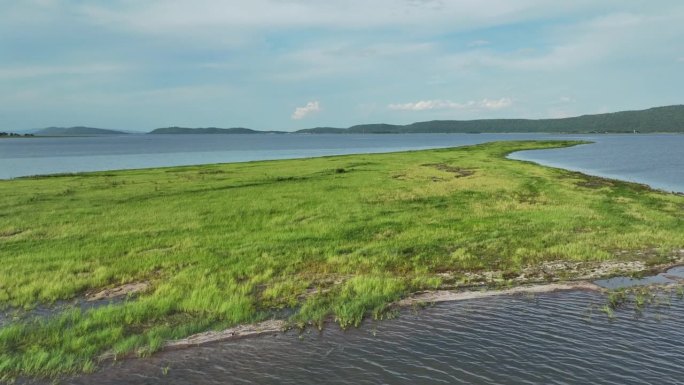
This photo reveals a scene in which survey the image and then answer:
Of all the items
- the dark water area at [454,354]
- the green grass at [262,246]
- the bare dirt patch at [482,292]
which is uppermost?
the green grass at [262,246]

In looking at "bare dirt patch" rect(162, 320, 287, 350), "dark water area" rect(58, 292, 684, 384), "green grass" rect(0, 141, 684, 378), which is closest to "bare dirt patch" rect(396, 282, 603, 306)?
"green grass" rect(0, 141, 684, 378)

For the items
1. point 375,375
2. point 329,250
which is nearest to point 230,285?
point 329,250

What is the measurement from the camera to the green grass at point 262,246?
15.4 metres

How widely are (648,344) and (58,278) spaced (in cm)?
2284

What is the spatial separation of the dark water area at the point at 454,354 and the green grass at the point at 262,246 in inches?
55.5

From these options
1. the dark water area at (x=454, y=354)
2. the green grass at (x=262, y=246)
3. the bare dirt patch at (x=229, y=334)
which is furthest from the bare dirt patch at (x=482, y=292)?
the bare dirt patch at (x=229, y=334)

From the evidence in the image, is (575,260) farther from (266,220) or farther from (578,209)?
(266,220)

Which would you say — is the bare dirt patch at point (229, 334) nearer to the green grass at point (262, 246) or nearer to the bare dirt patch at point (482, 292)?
the green grass at point (262, 246)

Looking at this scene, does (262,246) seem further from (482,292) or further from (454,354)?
(454,354)

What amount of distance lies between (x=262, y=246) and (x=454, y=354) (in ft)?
46.5

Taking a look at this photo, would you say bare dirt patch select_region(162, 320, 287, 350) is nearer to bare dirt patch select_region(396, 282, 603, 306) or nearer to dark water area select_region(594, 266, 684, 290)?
bare dirt patch select_region(396, 282, 603, 306)

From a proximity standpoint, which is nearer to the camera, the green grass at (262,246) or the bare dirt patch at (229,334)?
the bare dirt patch at (229,334)

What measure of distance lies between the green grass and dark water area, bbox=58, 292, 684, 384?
4.63 feet

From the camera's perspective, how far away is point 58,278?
1948cm
